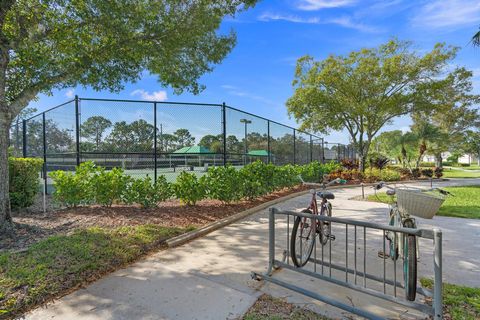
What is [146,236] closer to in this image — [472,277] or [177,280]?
[177,280]

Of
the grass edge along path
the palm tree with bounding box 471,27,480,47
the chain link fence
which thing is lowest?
the grass edge along path

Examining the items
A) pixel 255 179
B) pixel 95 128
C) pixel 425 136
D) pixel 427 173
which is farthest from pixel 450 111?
pixel 95 128

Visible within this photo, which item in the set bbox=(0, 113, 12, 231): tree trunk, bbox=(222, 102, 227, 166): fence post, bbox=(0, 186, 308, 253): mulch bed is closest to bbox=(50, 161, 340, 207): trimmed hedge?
bbox=(0, 186, 308, 253): mulch bed

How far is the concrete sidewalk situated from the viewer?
94.0 inches

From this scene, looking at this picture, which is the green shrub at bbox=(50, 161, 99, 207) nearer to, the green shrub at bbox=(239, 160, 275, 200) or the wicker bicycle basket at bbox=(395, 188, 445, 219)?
the green shrub at bbox=(239, 160, 275, 200)

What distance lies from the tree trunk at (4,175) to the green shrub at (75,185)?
1.44 m

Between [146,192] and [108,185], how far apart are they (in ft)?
2.67

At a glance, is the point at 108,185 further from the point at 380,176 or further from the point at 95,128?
the point at 380,176

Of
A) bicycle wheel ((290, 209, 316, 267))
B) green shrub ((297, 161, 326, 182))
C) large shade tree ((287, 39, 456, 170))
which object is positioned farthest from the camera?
large shade tree ((287, 39, 456, 170))

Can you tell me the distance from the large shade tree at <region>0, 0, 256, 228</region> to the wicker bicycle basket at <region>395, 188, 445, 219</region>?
4.55m

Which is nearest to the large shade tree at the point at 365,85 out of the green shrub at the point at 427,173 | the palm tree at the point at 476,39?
the green shrub at the point at 427,173

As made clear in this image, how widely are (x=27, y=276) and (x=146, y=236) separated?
1636mm

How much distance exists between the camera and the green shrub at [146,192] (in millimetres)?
5961

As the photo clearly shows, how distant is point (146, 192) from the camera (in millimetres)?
6035
